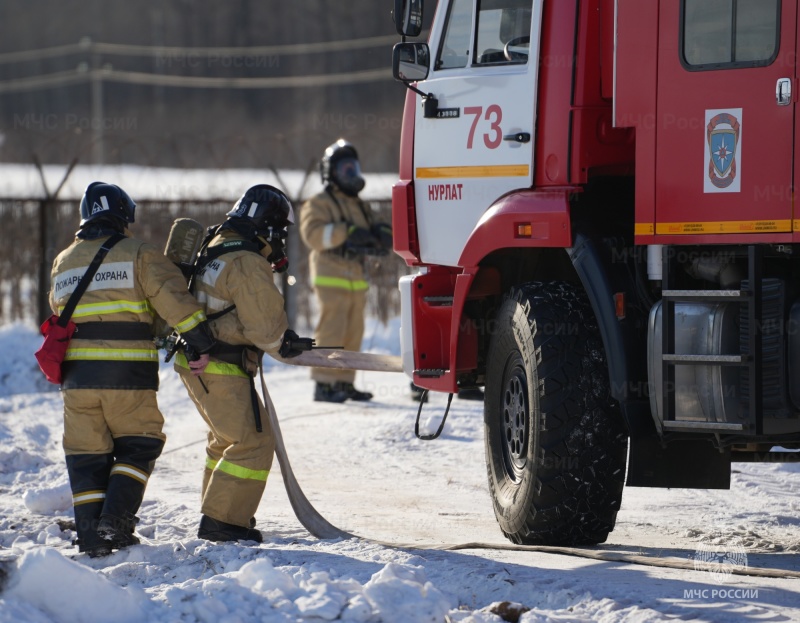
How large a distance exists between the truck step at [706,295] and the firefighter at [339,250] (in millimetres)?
6252

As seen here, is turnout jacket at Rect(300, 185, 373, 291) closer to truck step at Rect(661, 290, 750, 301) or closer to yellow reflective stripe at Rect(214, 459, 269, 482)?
yellow reflective stripe at Rect(214, 459, 269, 482)

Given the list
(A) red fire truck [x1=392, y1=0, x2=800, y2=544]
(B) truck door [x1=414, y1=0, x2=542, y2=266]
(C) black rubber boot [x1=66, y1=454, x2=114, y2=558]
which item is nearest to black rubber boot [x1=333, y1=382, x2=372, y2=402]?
(B) truck door [x1=414, y1=0, x2=542, y2=266]

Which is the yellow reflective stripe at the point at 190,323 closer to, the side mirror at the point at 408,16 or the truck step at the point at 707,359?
the side mirror at the point at 408,16

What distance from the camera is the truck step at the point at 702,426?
5.14m

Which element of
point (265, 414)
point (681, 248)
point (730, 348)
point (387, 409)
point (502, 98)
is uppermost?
point (502, 98)

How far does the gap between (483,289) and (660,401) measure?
60.9 inches

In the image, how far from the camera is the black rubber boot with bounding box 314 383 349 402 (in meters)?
11.4

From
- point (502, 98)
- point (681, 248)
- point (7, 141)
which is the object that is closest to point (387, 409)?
point (502, 98)

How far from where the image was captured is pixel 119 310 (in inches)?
239

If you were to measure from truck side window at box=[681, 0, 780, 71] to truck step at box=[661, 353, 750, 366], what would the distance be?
119cm

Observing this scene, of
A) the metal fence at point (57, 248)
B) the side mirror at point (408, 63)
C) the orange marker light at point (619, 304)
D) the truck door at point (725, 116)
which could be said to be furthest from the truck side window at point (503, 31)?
the metal fence at point (57, 248)

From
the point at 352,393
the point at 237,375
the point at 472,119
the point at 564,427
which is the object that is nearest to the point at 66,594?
the point at 237,375

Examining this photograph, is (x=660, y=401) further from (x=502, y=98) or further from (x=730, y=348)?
(x=502, y=98)

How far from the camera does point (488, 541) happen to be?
6324 millimetres
